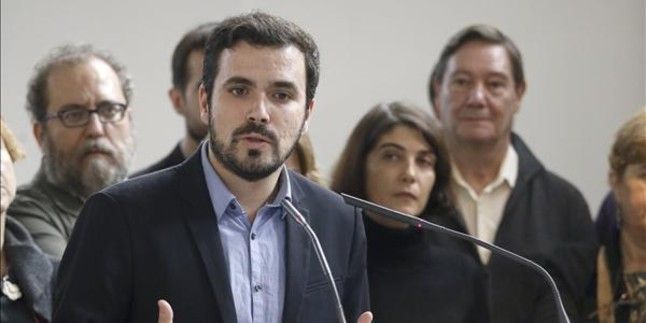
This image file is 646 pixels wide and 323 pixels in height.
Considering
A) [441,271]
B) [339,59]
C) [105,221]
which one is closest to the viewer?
[105,221]

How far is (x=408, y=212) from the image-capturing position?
2895 mm

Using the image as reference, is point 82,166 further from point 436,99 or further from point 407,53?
point 407,53

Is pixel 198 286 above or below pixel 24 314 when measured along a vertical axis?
above

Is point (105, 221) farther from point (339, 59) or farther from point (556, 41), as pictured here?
point (556, 41)

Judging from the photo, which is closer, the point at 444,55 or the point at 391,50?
the point at 444,55

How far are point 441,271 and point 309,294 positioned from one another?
88 cm

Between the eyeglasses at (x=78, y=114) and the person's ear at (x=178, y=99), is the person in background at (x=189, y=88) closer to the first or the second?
the person's ear at (x=178, y=99)

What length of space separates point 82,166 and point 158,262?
116 cm

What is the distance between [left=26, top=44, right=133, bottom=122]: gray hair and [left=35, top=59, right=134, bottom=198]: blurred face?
0.07 ft

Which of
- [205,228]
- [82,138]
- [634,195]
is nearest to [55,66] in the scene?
[82,138]

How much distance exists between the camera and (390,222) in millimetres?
2908

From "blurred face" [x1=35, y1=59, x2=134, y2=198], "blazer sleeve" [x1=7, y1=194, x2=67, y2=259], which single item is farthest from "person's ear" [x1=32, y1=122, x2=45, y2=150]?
"blazer sleeve" [x1=7, y1=194, x2=67, y2=259]

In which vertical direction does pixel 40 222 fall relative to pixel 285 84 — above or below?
below

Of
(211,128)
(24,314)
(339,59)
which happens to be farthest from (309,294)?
(339,59)
